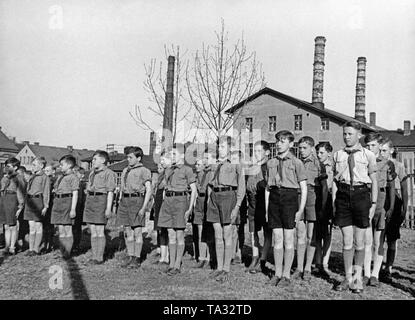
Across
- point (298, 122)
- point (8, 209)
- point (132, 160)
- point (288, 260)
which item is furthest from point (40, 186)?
point (298, 122)

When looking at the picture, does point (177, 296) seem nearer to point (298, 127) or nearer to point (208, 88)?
point (208, 88)

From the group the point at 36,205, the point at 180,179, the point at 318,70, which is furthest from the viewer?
the point at 318,70

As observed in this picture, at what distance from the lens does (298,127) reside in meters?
41.6

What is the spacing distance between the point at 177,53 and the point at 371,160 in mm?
10440

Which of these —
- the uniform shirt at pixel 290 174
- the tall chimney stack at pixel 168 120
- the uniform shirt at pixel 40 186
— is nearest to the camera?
the uniform shirt at pixel 290 174

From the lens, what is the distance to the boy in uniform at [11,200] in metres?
8.27

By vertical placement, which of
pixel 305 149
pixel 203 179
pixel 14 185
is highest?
pixel 305 149

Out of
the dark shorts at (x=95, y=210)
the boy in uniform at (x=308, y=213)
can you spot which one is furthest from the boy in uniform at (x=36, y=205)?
the boy in uniform at (x=308, y=213)

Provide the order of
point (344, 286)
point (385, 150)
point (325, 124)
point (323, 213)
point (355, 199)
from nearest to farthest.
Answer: point (355, 199), point (344, 286), point (385, 150), point (323, 213), point (325, 124)

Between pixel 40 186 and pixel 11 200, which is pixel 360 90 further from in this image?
pixel 11 200

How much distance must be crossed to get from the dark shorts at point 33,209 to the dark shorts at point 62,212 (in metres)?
0.54

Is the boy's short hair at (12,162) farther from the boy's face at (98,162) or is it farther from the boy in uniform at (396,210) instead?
the boy in uniform at (396,210)

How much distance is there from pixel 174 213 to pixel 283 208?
1.85 meters

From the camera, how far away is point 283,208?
19.4 feet
